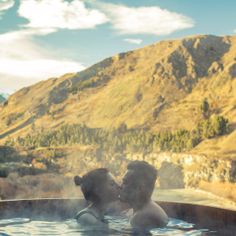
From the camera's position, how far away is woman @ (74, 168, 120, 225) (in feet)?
28.4

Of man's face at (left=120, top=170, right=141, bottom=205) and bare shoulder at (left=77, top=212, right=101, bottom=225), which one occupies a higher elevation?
man's face at (left=120, top=170, right=141, bottom=205)

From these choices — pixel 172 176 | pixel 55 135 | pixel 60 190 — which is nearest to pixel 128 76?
pixel 55 135

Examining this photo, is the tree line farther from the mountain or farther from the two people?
the two people

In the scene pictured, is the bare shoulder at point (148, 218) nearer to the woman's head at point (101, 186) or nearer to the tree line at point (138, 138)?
the woman's head at point (101, 186)

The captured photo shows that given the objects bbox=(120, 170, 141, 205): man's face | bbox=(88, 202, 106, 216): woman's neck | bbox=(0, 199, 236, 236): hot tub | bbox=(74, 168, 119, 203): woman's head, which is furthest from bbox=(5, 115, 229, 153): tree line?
bbox=(120, 170, 141, 205): man's face

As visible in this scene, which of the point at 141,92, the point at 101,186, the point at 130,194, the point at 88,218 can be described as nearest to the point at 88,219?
the point at 88,218

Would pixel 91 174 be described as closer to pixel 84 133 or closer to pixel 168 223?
pixel 168 223

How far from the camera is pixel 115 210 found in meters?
9.70

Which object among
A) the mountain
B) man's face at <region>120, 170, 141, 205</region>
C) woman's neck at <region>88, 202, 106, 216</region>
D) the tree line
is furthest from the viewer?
the mountain

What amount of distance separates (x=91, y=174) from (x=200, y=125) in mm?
82442

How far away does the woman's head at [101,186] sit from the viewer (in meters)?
8.66

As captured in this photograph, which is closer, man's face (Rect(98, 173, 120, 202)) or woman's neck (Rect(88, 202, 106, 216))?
man's face (Rect(98, 173, 120, 202))

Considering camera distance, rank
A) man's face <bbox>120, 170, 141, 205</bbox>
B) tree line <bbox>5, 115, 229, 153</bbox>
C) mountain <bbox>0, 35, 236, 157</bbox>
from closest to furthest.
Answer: man's face <bbox>120, 170, 141, 205</bbox>, tree line <bbox>5, 115, 229, 153</bbox>, mountain <bbox>0, 35, 236, 157</bbox>

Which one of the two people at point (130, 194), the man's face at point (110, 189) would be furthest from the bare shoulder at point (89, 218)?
the man's face at point (110, 189)
